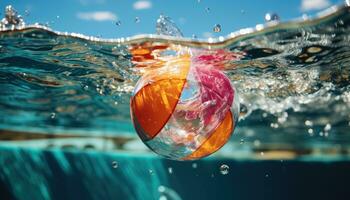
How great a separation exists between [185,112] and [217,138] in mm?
659

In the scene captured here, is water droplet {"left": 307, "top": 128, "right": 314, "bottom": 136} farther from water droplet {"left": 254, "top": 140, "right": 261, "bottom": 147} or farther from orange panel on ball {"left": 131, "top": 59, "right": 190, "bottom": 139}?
orange panel on ball {"left": 131, "top": 59, "right": 190, "bottom": 139}

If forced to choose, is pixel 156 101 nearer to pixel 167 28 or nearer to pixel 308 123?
pixel 167 28

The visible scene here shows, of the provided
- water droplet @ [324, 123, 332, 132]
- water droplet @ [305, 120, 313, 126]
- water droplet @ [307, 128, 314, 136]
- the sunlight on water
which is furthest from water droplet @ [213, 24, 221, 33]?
water droplet @ [307, 128, 314, 136]

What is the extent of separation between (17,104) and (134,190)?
58.5 feet

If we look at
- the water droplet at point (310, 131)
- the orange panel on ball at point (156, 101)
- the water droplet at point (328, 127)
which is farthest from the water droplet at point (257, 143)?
the orange panel on ball at point (156, 101)

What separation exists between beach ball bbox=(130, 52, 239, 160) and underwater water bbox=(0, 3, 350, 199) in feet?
7.30

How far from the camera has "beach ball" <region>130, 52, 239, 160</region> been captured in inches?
201

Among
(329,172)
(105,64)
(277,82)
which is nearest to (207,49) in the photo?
(105,64)

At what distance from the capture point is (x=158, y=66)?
7656 mm

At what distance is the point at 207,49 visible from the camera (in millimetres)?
7949

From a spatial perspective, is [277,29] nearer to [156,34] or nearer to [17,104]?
[156,34]

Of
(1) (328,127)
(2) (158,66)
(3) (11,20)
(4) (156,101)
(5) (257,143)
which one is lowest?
(5) (257,143)

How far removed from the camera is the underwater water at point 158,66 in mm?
7820

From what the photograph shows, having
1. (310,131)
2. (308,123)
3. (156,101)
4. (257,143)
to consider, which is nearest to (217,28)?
(156,101)
